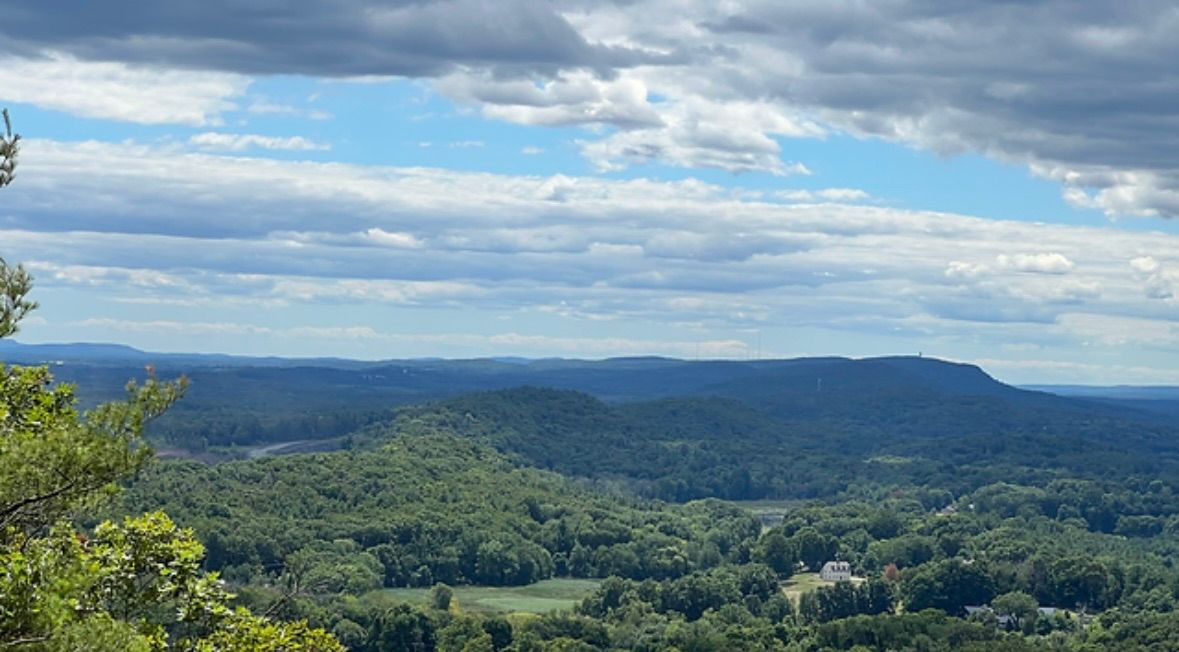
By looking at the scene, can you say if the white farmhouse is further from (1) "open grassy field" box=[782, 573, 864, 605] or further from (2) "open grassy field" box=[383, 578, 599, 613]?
(2) "open grassy field" box=[383, 578, 599, 613]

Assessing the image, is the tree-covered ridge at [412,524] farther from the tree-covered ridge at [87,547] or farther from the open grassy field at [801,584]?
the tree-covered ridge at [87,547]

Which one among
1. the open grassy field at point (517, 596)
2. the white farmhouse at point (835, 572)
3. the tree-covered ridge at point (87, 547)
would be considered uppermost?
the tree-covered ridge at point (87, 547)

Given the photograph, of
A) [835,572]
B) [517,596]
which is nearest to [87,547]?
[517,596]

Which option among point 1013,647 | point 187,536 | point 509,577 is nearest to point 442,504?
point 509,577

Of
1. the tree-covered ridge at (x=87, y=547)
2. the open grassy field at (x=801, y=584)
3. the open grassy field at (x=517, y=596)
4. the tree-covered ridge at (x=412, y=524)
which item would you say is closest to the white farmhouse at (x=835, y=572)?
the open grassy field at (x=801, y=584)

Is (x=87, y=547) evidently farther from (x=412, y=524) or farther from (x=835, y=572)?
(x=835, y=572)
